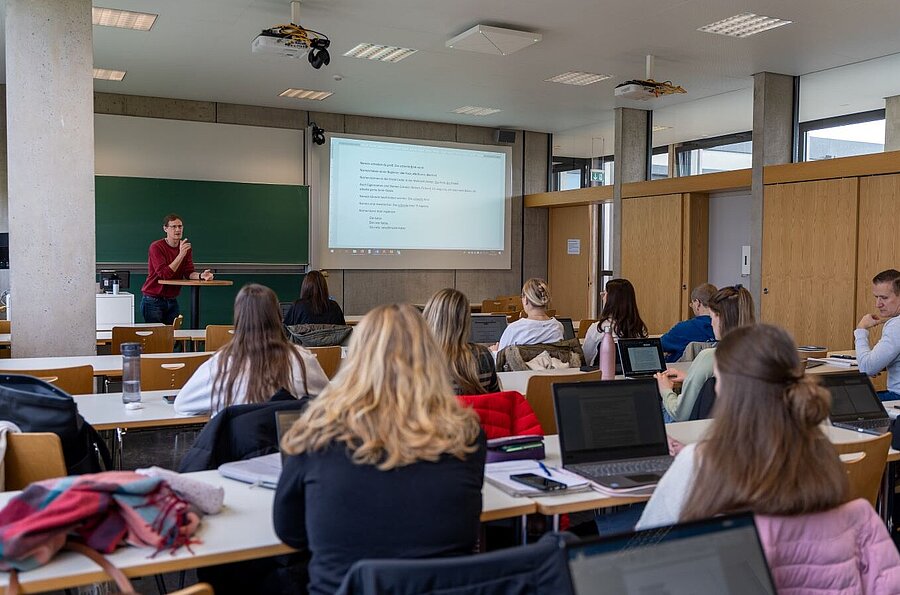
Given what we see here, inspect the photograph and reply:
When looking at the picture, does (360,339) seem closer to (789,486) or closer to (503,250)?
(789,486)

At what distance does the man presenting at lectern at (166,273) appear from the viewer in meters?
7.59

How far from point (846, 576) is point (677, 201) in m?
9.51

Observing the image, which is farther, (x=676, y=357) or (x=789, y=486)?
(x=676, y=357)

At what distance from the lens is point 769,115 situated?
9.45 meters

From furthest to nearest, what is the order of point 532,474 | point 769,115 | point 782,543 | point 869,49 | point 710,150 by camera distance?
point 710,150, point 769,115, point 869,49, point 532,474, point 782,543

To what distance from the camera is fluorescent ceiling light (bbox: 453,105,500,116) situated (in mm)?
11664

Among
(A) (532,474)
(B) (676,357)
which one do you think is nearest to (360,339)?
(A) (532,474)

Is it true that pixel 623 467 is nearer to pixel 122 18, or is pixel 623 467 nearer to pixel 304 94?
pixel 122 18

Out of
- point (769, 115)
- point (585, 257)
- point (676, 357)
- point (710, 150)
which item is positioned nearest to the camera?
point (676, 357)

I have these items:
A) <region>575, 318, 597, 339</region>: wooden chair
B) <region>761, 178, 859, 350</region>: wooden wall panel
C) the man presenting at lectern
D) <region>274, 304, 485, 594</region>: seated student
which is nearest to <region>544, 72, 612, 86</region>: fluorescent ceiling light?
<region>761, 178, 859, 350</region>: wooden wall panel

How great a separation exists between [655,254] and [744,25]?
405 centimetres

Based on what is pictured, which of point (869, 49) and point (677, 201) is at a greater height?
point (869, 49)

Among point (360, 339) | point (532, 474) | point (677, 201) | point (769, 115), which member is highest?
point (769, 115)

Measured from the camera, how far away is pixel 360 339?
2.05 meters
